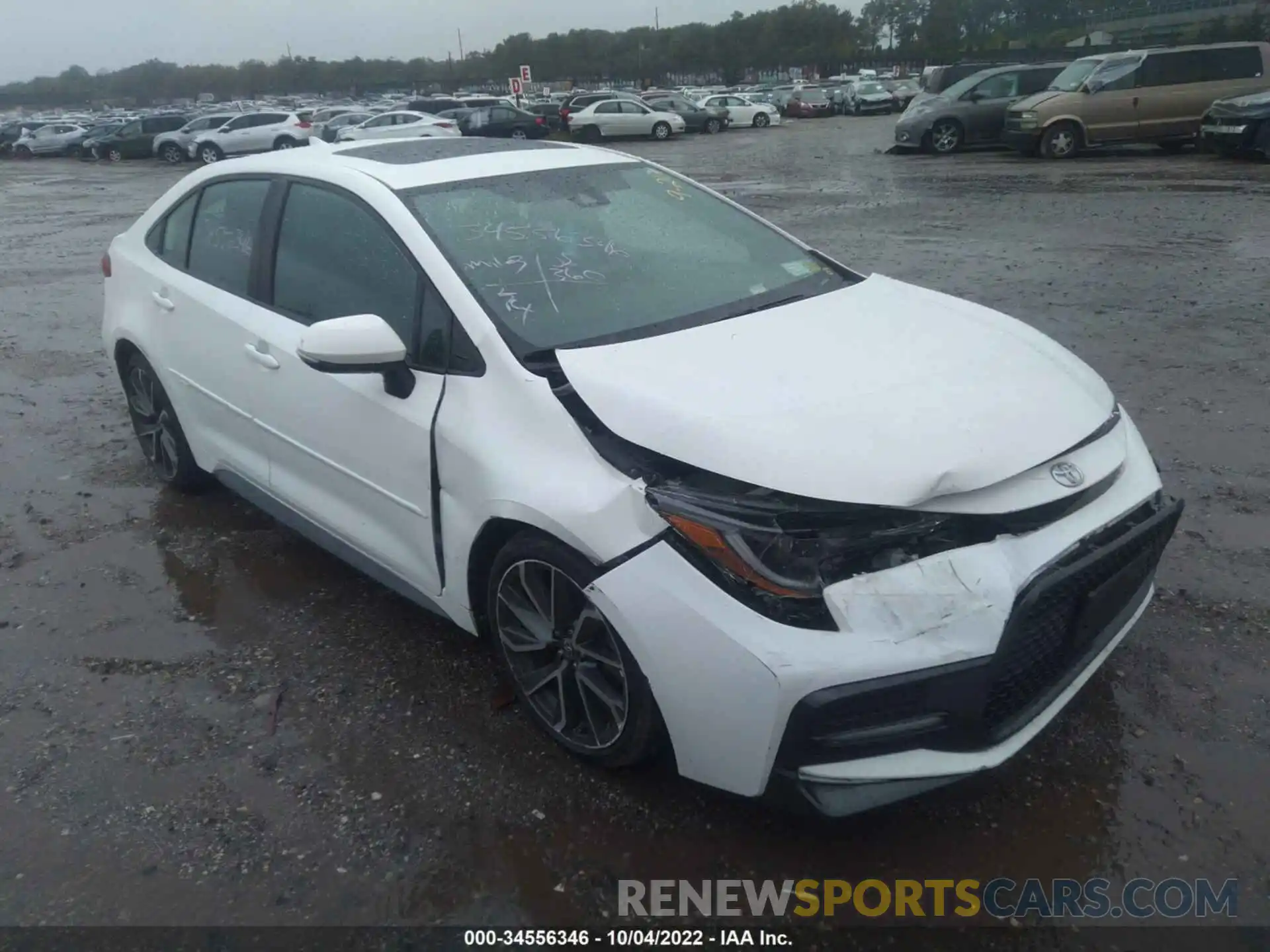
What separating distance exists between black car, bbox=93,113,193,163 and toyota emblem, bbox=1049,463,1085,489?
123 ft

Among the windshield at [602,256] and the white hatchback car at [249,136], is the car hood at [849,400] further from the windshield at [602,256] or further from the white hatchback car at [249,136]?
the white hatchback car at [249,136]

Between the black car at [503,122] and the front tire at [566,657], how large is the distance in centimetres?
2922

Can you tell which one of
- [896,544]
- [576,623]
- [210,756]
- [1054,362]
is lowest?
[210,756]

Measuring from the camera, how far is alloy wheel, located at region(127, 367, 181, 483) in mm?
4855

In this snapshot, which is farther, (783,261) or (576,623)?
(783,261)

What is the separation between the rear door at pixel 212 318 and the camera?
4031 millimetres

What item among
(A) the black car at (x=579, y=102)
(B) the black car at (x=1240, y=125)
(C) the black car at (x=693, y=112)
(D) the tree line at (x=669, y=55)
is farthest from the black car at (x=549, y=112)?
(D) the tree line at (x=669, y=55)

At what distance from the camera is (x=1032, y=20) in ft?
219

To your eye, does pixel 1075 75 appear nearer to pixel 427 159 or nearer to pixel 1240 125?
pixel 1240 125

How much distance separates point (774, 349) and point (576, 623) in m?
0.97

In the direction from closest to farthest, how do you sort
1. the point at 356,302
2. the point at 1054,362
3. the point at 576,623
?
the point at 576,623, the point at 1054,362, the point at 356,302

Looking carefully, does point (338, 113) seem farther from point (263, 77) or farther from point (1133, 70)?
point (263, 77)

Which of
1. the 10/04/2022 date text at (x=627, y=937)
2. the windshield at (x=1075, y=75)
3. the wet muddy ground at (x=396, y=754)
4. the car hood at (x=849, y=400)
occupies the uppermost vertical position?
the windshield at (x=1075, y=75)

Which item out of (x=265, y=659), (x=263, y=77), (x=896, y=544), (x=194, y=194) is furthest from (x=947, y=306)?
(x=263, y=77)
